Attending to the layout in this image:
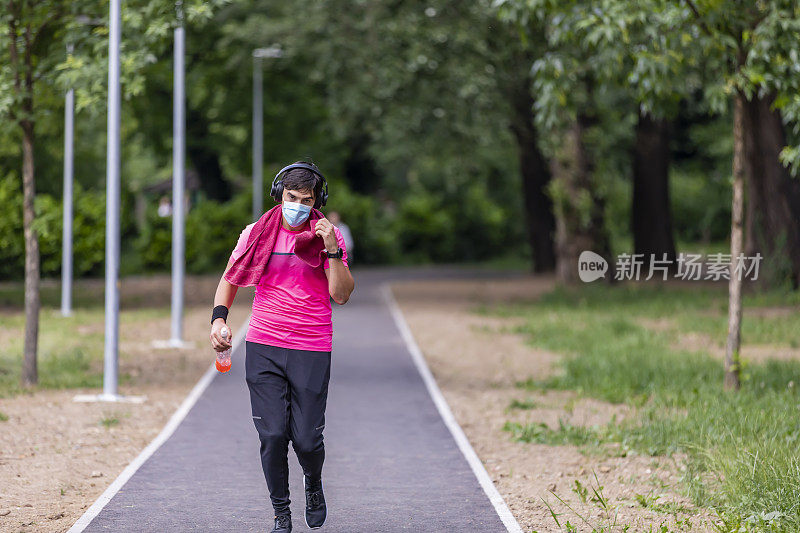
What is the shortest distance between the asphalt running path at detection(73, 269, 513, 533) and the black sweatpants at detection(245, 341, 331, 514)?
0.71 m

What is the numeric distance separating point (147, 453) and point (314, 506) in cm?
306

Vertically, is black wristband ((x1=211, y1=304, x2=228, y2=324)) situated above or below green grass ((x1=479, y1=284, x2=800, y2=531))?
above

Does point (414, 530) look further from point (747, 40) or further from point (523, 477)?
point (747, 40)

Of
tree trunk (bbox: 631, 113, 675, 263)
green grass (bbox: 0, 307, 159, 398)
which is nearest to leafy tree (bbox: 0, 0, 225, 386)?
green grass (bbox: 0, 307, 159, 398)

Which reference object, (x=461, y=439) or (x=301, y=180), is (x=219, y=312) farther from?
(x=461, y=439)

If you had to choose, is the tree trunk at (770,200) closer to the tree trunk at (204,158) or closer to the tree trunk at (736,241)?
the tree trunk at (736,241)

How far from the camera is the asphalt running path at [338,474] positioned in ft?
23.7

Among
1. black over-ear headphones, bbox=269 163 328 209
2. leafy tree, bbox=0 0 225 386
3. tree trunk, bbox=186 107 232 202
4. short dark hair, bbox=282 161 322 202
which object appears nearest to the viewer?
short dark hair, bbox=282 161 322 202

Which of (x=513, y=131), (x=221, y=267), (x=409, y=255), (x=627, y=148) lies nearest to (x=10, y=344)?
(x=513, y=131)

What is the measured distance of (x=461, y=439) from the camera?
33.3ft

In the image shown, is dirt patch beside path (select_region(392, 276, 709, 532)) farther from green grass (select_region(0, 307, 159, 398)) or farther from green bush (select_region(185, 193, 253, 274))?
green bush (select_region(185, 193, 253, 274))

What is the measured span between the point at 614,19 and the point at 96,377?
21.7 feet

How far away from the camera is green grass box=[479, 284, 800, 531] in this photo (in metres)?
7.39

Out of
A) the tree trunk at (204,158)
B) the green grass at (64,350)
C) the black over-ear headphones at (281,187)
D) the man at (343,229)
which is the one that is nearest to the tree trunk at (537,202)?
the man at (343,229)
